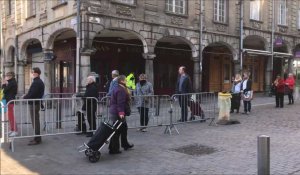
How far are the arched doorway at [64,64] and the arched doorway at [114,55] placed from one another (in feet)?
3.96

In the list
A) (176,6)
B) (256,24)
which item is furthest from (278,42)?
(176,6)

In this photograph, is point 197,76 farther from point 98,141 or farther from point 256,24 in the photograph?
point 98,141

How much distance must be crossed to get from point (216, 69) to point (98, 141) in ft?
67.9

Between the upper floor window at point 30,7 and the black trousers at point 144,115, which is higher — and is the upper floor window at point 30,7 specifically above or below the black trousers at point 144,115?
above

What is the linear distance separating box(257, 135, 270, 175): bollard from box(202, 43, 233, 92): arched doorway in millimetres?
19737

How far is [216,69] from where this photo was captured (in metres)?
27.3

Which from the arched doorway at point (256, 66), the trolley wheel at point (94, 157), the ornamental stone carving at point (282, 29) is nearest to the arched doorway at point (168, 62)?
the arched doorway at point (256, 66)

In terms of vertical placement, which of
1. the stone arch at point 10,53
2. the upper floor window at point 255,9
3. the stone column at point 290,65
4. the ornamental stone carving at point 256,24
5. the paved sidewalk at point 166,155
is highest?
the upper floor window at point 255,9

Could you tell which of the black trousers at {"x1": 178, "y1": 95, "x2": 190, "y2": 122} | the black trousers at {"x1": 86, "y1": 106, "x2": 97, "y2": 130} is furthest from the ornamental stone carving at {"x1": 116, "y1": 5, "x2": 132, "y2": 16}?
the black trousers at {"x1": 86, "y1": 106, "x2": 97, "y2": 130}

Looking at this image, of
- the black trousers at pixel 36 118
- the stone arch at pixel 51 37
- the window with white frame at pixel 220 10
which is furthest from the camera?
the window with white frame at pixel 220 10

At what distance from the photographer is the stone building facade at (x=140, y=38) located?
17.2 metres

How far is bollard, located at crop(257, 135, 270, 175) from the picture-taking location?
559 centimetres

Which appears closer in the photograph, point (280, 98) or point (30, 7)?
point (280, 98)

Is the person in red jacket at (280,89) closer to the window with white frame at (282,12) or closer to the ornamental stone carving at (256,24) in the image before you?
the ornamental stone carving at (256,24)
